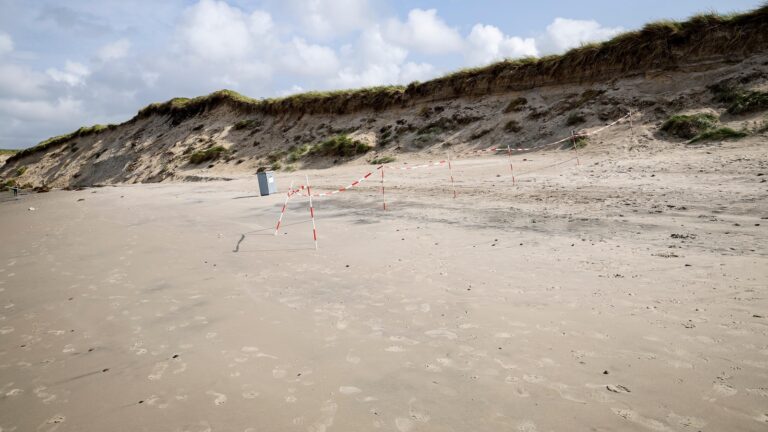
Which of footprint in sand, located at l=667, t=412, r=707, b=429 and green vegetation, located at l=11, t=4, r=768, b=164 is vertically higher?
green vegetation, located at l=11, t=4, r=768, b=164

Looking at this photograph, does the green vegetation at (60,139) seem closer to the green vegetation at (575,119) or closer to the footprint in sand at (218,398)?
the green vegetation at (575,119)

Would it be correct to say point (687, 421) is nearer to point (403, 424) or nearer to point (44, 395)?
point (403, 424)

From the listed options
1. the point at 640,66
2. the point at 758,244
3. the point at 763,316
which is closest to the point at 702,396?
the point at 763,316

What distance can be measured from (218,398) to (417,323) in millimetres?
2029

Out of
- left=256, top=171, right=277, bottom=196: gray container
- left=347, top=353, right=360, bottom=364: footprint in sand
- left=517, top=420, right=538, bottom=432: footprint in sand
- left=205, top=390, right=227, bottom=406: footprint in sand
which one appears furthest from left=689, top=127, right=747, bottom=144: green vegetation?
left=205, top=390, right=227, bottom=406: footprint in sand

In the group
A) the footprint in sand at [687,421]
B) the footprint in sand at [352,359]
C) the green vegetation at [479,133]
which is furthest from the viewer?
the green vegetation at [479,133]

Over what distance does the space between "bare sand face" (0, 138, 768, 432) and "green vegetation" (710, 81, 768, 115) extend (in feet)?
20.9

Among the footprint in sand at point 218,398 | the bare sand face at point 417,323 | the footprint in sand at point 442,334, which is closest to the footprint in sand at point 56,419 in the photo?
the bare sand face at point 417,323

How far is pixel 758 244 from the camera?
5734 mm

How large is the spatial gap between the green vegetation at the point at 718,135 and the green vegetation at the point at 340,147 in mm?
15116

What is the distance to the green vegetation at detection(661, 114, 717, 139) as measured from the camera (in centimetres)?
1440

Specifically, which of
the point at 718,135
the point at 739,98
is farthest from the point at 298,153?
the point at 739,98

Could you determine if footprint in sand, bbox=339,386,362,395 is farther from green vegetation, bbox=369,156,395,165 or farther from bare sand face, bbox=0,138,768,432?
green vegetation, bbox=369,156,395,165

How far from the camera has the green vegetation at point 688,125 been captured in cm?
1440
